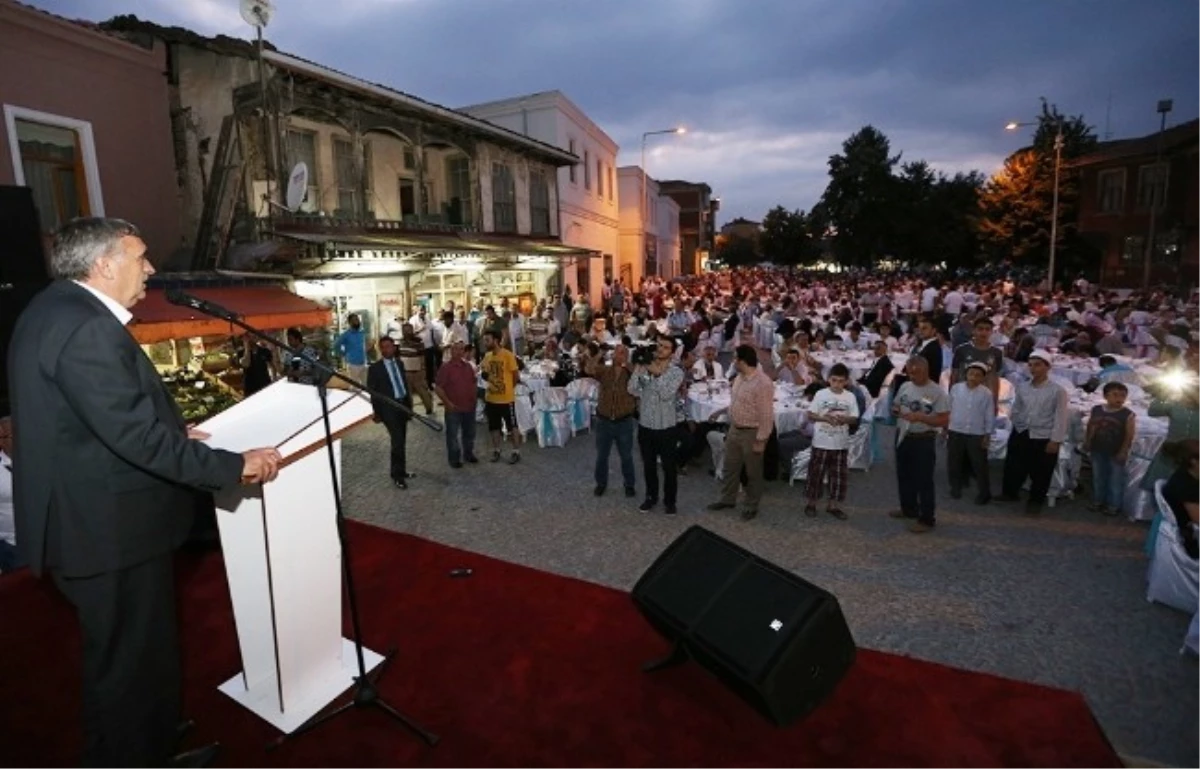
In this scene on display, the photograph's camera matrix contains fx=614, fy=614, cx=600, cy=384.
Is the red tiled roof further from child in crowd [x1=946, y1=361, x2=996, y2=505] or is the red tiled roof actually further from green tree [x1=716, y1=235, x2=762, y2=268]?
green tree [x1=716, y1=235, x2=762, y2=268]

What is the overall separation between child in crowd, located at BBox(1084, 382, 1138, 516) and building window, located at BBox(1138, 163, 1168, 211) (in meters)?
30.6

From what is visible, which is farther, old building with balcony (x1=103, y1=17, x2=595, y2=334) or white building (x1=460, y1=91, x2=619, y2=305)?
white building (x1=460, y1=91, x2=619, y2=305)

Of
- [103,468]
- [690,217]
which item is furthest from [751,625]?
[690,217]

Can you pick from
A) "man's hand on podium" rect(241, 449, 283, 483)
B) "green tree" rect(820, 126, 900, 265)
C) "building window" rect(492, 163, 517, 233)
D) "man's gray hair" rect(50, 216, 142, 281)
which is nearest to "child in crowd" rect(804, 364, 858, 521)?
"man's hand on podium" rect(241, 449, 283, 483)

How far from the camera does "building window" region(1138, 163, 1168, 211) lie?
2878 centimetres

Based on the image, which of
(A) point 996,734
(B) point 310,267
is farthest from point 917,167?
(A) point 996,734

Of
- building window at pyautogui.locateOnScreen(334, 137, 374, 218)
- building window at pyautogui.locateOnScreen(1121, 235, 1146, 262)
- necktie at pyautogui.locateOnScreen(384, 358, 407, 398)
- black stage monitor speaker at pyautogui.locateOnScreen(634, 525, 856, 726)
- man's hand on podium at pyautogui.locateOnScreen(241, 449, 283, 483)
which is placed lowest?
black stage monitor speaker at pyautogui.locateOnScreen(634, 525, 856, 726)

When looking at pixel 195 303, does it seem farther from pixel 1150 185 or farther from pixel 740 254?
pixel 740 254

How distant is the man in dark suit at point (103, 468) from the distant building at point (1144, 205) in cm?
3527

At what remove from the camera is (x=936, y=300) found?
21.4 metres

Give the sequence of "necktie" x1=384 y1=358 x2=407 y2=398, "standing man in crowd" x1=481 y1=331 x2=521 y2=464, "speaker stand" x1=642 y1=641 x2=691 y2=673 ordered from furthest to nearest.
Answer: "standing man in crowd" x1=481 y1=331 x2=521 y2=464
"necktie" x1=384 y1=358 x2=407 y2=398
"speaker stand" x1=642 y1=641 x2=691 y2=673

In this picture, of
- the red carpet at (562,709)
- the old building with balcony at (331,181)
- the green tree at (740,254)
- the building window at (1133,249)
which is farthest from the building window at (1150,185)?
the green tree at (740,254)

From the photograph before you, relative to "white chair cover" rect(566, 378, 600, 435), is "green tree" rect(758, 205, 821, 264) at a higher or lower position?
higher

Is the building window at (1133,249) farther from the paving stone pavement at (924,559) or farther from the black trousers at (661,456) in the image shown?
the black trousers at (661,456)
